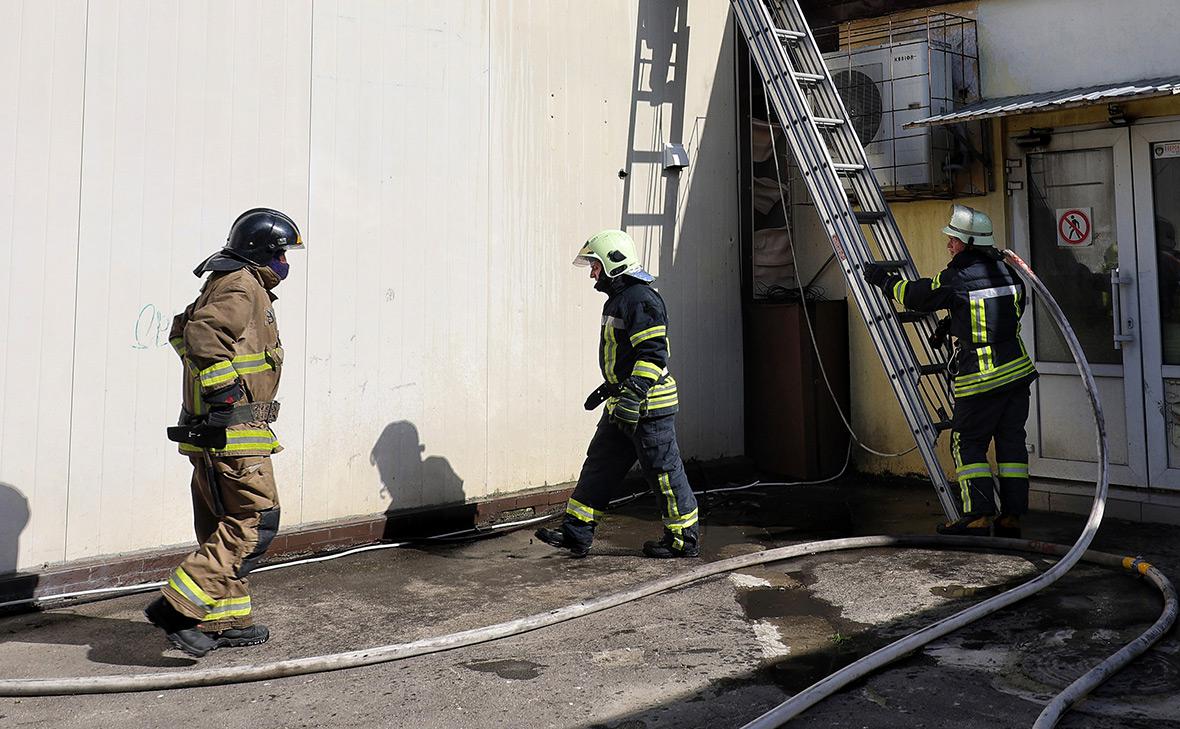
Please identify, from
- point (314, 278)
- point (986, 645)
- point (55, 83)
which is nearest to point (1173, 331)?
point (986, 645)

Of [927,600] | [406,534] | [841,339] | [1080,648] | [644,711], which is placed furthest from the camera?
[841,339]

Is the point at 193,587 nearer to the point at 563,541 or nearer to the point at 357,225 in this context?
the point at 563,541

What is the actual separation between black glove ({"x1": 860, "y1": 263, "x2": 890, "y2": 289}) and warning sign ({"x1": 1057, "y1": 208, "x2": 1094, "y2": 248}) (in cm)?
155

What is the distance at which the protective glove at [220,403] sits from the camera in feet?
15.0

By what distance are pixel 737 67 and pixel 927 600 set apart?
5.40 m

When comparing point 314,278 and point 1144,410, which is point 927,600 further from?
point 314,278

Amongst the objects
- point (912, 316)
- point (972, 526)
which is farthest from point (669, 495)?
point (912, 316)

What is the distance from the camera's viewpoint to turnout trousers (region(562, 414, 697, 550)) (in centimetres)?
614

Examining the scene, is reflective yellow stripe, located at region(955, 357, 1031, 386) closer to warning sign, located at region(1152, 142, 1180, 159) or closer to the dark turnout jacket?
the dark turnout jacket

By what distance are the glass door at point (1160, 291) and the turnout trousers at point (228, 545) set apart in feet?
18.4

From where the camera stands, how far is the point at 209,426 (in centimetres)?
458

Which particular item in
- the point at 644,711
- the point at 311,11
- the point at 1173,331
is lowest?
the point at 644,711

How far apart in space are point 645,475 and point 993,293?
2377mm

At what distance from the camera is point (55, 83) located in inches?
209
